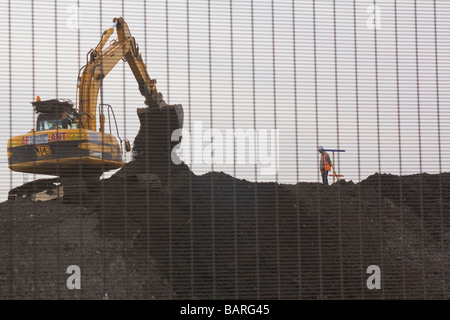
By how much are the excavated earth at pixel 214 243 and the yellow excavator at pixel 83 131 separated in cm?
74

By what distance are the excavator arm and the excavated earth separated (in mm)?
1544

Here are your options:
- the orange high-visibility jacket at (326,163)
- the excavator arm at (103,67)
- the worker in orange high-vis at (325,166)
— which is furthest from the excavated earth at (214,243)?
the excavator arm at (103,67)

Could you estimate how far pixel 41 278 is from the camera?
10258 mm

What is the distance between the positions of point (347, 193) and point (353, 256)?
2.97 m

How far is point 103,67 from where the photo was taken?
1359cm

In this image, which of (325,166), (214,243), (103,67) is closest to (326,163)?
(325,166)

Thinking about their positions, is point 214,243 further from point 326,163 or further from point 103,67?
point 103,67

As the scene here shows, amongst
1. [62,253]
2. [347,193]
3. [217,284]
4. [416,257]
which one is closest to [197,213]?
[217,284]

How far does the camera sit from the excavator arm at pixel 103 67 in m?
13.1

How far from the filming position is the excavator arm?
13.1 m

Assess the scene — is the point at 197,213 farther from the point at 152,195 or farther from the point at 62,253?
the point at 62,253

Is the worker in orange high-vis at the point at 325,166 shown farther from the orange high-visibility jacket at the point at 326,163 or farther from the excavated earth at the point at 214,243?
the excavated earth at the point at 214,243

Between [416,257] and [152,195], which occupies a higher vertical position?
[152,195]
